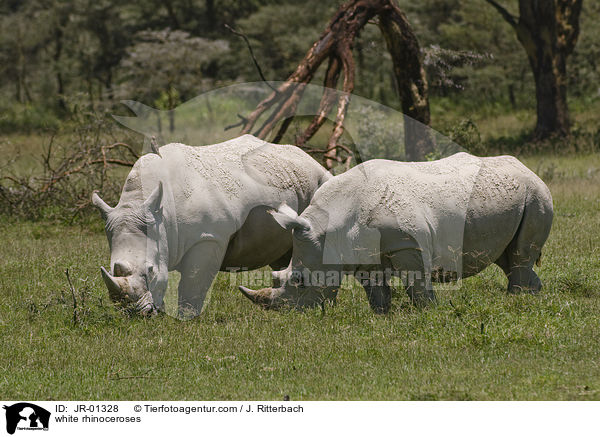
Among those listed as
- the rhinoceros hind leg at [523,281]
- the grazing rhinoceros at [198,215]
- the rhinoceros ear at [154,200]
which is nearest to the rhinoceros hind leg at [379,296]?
the grazing rhinoceros at [198,215]

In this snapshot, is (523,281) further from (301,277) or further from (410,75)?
(410,75)

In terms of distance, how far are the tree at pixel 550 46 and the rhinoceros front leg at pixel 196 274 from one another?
58.4ft

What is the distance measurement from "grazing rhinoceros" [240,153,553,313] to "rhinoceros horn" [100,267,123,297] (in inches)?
53.0

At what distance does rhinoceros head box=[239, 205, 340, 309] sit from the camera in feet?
26.6

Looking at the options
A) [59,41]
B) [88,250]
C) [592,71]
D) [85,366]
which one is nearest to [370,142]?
[88,250]

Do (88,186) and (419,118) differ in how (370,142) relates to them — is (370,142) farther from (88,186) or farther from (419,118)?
(88,186)

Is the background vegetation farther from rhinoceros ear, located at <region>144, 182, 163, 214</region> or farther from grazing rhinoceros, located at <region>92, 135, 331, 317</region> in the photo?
rhinoceros ear, located at <region>144, 182, 163, 214</region>

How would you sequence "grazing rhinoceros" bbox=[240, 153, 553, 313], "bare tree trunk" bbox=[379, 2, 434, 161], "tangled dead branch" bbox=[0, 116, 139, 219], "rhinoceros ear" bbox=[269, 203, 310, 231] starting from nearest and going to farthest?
1. "rhinoceros ear" bbox=[269, 203, 310, 231]
2. "grazing rhinoceros" bbox=[240, 153, 553, 313]
3. "tangled dead branch" bbox=[0, 116, 139, 219]
4. "bare tree trunk" bbox=[379, 2, 434, 161]

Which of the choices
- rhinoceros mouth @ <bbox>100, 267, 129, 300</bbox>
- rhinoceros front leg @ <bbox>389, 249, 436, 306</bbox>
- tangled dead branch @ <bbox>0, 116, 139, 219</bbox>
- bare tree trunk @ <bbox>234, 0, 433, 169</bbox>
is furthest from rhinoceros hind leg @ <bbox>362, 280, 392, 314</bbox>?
tangled dead branch @ <bbox>0, 116, 139, 219</bbox>

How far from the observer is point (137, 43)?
127 feet

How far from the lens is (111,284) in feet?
23.9

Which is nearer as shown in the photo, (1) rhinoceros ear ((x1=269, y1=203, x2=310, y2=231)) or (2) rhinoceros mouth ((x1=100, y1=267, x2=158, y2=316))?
(2) rhinoceros mouth ((x1=100, y1=267, x2=158, y2=316))

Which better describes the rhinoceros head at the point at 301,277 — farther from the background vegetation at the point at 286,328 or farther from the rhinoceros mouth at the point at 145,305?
the rhinoceros mouth at the point at 145,305

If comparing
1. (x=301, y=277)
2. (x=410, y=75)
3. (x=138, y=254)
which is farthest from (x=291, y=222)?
(x=410, y=75)
